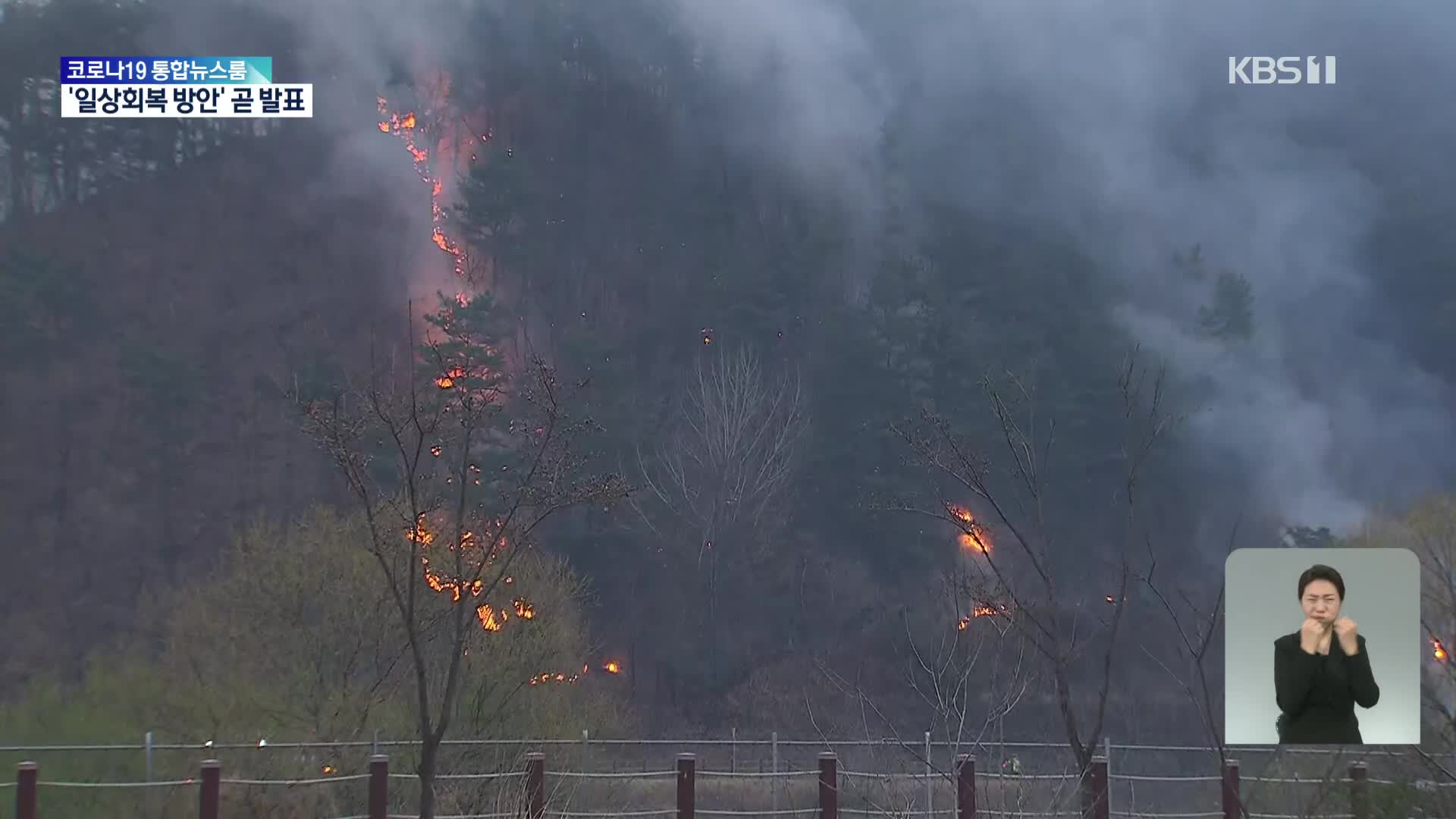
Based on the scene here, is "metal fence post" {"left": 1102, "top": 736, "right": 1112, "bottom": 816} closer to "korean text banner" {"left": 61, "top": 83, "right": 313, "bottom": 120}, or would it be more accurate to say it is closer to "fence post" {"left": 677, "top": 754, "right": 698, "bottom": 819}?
"fence post" {"left": 677, "top": 754, "right": 698, "bottom": 819}

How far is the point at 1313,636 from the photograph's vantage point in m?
3.14

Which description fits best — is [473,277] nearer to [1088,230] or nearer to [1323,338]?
[1088,230]

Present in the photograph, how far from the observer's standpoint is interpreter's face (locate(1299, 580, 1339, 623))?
3164 millimetres

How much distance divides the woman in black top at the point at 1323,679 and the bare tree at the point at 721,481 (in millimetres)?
33437

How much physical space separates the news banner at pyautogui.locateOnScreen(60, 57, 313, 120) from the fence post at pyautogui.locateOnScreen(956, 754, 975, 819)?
69.5 ft

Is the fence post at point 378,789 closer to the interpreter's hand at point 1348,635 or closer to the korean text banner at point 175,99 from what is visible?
the interpreter's hand at point 1348,635

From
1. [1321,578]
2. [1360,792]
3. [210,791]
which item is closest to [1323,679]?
[1321,578]

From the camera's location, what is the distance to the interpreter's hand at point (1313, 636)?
10.3 feet

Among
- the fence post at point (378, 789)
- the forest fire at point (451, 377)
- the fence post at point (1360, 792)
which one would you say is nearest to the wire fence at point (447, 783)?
the fence post at point (378, 789)

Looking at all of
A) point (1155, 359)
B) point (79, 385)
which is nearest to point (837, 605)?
point (1155, 359)

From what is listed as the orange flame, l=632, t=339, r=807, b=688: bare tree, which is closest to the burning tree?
the orange flame

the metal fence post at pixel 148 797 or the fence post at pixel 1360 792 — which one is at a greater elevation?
the fence post at pixel 1360 792

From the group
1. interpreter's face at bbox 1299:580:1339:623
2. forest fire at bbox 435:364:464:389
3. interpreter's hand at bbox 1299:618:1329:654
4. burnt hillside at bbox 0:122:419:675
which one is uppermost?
burnt hillside at bbox 0:122:419:675

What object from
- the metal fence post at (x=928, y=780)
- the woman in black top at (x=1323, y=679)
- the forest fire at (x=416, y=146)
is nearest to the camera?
the woman in black top at (x=1323, y=679)
